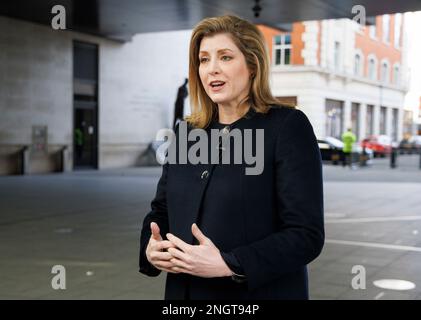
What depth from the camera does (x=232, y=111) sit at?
2057 mm

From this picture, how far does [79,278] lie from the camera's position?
6027 mm

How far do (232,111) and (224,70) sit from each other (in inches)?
5.9

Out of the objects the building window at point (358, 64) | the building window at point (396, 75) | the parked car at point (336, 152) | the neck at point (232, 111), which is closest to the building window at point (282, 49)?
the building window at point (358, 64)

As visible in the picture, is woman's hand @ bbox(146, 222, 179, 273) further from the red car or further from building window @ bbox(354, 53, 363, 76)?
building window @ bbox(354, 53, 363, 76)

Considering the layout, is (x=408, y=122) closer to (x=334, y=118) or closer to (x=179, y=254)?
(x=334, y=118)

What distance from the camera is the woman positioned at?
1800 millimetres

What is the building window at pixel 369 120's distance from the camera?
4697 centimetres

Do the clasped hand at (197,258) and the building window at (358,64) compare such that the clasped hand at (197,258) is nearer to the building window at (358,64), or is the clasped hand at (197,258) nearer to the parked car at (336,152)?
the parked car at (336,152)

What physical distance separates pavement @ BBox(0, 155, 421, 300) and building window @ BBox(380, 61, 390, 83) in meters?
34.6

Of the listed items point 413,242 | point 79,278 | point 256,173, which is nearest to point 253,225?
point 256,173

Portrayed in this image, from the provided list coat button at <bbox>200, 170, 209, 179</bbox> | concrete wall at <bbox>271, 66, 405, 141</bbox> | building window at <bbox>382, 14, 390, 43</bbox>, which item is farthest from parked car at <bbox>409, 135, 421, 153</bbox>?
coat button at <bbox>200, 170, 209, 179</bbox>

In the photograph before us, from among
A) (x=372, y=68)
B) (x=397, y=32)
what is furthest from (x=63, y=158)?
(x=397, y=32)
